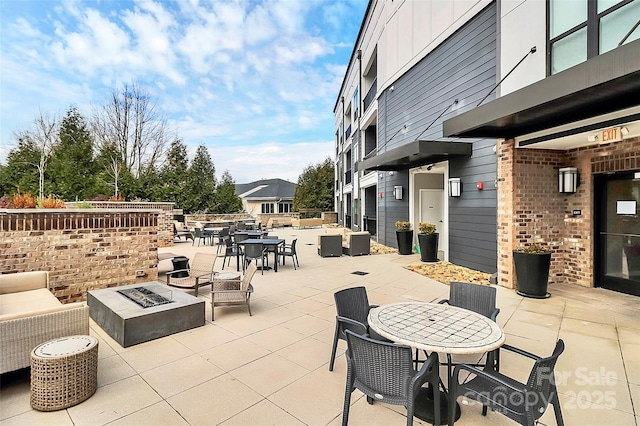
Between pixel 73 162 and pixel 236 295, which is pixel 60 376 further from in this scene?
pixel 73 162

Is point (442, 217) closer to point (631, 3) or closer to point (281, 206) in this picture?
point (631, 3)

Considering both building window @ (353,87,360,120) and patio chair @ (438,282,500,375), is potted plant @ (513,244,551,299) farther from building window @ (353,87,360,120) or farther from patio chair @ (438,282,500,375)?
building window @ (353,87,360,120)

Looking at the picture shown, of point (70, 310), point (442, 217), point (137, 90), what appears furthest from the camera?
point (137, 90)

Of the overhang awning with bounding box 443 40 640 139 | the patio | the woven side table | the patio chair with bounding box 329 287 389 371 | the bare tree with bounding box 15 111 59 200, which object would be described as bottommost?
the patio

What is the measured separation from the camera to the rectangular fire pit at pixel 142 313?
386 cm

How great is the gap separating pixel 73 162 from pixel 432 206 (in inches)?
844

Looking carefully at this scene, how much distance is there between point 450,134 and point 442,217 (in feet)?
18.5

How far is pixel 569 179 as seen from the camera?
647 centimetres

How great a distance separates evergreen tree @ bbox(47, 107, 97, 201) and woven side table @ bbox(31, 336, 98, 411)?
19209 mm

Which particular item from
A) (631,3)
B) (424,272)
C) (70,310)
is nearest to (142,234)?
(70,310)

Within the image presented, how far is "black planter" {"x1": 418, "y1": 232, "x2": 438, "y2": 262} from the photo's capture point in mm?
9398

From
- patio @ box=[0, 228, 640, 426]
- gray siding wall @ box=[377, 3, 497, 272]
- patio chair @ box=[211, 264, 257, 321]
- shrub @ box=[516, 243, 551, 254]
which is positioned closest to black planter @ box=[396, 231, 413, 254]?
gray siding wall @ box=[377, 3, 497, 272]

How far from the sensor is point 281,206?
1490 inches

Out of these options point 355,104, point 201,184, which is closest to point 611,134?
point 355,104
